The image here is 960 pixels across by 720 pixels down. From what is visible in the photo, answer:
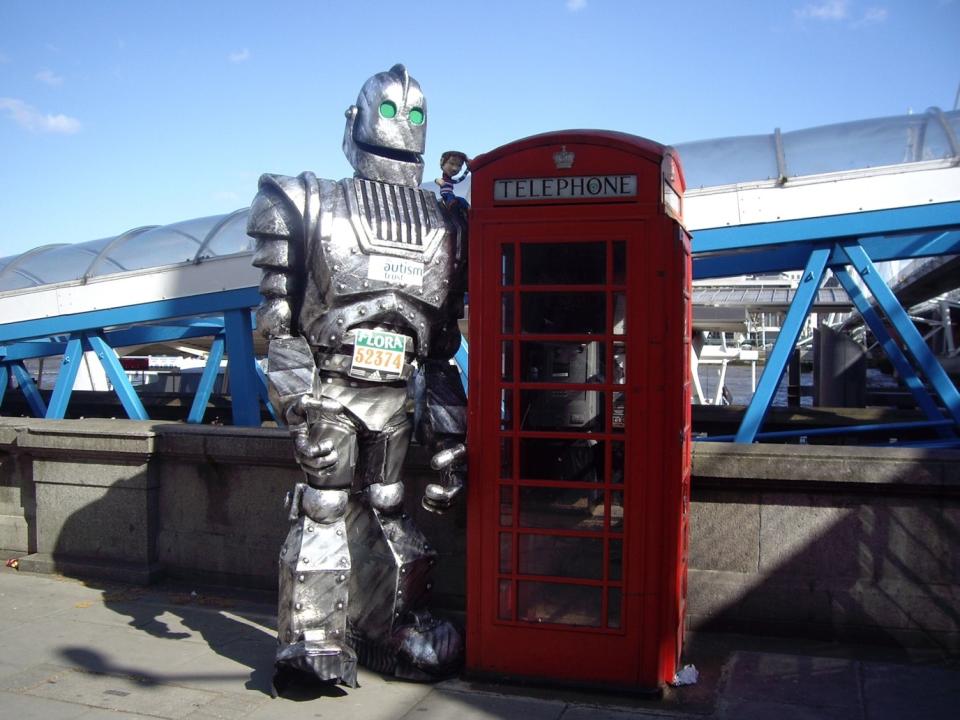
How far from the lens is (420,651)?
427 centimetres

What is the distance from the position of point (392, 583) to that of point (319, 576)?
14.9 inches

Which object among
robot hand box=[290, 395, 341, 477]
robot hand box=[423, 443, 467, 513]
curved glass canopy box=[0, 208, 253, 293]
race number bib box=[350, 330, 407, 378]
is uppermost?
curved glass canopy box=[0, 208, 253, 293]

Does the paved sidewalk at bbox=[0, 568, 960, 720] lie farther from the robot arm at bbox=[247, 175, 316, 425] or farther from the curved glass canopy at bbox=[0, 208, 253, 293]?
the curved glass canopy at bbox=[0, 208, 253, 293]

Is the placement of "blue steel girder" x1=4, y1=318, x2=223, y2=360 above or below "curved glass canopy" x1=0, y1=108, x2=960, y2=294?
below

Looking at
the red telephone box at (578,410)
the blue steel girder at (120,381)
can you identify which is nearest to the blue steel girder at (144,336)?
the blue steel girder at (120,381)

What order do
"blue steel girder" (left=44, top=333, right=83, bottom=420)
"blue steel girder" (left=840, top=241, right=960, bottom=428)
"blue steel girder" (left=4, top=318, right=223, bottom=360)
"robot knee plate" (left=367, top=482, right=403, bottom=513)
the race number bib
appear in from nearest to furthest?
the race number bib
"robot knee plate" (left=367, top=482, right=403, bottom=513)
"blue steel girder" (left=840, top=241, right=960, bottom=428)
"blue steel girder" (left=44, top=333, right=83, bottom=420)
"blue steel girder" (left=4, top=318, right=223, bottom=360)

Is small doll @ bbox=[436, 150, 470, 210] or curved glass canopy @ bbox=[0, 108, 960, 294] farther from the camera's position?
curved glass canopy @ bbox=[0, 108, 960, 294]

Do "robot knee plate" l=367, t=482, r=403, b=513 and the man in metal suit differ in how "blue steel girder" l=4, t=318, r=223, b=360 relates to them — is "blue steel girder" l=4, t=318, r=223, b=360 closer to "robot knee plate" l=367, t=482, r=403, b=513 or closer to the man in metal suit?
the man in metal suit

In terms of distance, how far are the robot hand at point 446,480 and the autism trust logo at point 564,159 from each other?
Answer: 134cm

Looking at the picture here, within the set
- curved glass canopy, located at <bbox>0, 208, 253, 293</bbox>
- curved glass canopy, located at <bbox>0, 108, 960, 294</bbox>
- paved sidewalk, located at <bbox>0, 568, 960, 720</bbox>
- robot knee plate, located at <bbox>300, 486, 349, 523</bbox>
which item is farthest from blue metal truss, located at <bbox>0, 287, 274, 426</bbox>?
robot knee plate, located at <bbox>300, 486, 349, 523</bbox>

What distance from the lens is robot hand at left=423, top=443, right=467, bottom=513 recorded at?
13.4ft

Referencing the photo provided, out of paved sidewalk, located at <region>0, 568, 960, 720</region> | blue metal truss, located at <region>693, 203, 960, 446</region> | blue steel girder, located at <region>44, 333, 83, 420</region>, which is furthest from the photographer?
blue steel girder, located at <region>44, 333, 83, 420</region>

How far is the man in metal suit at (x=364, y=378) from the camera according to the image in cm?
412

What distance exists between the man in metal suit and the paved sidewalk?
22 centimetres
